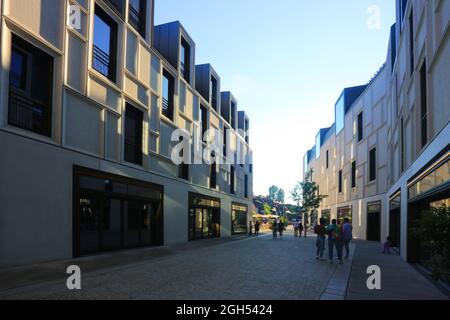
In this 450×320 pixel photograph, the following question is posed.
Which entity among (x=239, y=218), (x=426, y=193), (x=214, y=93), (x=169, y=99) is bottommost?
(x=239, y=218)

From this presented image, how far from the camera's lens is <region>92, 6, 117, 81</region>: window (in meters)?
15.3

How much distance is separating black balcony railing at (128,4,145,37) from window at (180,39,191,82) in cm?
535

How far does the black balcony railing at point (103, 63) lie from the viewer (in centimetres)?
1516

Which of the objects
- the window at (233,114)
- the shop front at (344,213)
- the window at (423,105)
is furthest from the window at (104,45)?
the shop front at (344,213)

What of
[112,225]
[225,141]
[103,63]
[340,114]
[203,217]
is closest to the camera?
[103,63]

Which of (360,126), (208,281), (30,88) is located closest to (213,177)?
(360,126)

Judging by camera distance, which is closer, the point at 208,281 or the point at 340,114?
the point at 208,281

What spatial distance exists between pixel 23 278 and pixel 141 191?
30.5 ft

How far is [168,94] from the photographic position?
881 inches

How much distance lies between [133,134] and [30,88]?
6.60 meters

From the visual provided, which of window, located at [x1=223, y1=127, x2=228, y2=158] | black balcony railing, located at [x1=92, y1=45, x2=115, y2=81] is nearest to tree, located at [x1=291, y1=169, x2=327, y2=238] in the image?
window, located at [x1=223, y1=127, x2=228, y2=158]

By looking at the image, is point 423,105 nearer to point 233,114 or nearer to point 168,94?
point 168,94

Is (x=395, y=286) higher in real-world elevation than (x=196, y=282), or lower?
lower
